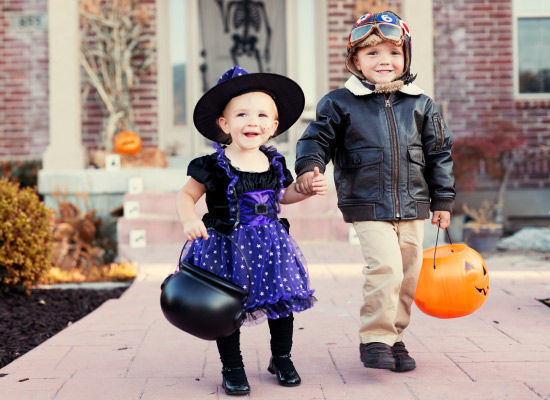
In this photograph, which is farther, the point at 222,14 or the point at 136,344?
the point at 222,14

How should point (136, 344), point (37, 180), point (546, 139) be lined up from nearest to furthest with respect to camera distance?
point (136, 344) → point (37, 180) → point (546, 139)

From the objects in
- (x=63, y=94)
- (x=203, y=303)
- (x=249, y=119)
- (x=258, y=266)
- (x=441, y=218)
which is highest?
(x=63, y=94)

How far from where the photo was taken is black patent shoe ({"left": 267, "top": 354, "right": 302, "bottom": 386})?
313 centimetres

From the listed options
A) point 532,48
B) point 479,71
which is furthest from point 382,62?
point 532,48

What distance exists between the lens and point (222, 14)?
393 inches

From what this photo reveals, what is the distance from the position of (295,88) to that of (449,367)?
146 centimetres

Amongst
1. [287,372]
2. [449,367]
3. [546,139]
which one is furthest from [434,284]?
[546,139]

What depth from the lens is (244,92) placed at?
10.5 ft

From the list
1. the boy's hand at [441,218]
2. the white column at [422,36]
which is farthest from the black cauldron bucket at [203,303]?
the white column at [422,36]

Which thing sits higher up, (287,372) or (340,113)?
(340,113)

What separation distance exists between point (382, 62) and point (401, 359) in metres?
1.37

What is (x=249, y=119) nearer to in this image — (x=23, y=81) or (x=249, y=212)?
(x=249, y=212)

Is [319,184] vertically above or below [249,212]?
above

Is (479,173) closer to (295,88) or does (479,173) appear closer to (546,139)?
(546,139)
